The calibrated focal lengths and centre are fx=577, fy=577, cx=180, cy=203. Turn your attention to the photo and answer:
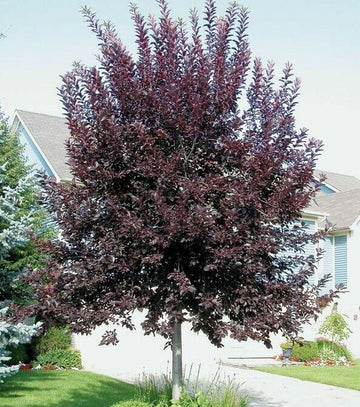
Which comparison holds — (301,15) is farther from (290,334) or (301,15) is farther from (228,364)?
(228,364)

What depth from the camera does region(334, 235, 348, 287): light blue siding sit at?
71.4 feet

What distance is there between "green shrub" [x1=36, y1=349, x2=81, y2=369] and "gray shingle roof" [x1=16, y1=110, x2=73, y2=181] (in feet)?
13.8

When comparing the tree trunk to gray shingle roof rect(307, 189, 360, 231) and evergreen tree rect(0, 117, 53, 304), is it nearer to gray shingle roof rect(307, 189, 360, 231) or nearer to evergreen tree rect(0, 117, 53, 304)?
evergreen tree rect(0, 117, 53, 304)

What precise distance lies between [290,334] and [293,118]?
2502 mm

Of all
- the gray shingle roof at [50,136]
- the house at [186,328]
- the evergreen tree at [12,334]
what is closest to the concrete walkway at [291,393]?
the house at [186,328]

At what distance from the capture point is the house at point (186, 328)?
1428cm

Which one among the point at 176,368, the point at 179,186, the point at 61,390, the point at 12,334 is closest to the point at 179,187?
the point at 179,186

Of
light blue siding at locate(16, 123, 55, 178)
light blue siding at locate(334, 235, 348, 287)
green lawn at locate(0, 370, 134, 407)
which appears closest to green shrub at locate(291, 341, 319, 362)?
light blue siding at locate(334, 235, 348, 287)

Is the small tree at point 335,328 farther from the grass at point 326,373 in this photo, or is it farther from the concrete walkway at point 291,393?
the concrete walkway at point 291,393

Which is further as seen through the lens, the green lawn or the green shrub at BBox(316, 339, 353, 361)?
the green shrub at BBox(316, 339, 353, 361)

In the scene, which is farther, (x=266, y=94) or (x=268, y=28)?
(x=268, y=28)

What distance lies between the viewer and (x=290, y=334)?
6.70m

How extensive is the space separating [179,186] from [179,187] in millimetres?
26

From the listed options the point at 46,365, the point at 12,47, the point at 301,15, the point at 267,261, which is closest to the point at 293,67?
the point at 267,261
